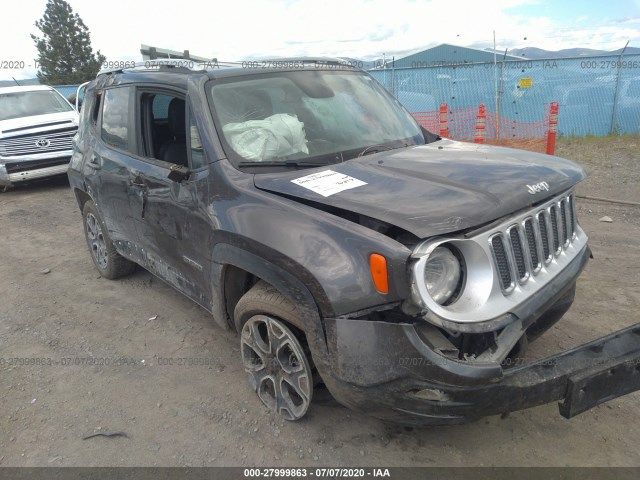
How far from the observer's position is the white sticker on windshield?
7.93ft

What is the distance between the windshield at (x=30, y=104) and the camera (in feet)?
31.8

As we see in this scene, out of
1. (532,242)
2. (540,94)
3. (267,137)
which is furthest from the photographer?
(540,94)

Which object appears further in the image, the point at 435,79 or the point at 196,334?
the point at 435,79

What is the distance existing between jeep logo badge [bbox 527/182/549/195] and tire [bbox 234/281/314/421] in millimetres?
1327

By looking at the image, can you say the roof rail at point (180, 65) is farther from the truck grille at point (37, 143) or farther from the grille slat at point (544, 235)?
the truck grille at point (37, 143)

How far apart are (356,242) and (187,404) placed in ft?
5.68

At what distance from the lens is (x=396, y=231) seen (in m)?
2.16

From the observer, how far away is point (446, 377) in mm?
2027

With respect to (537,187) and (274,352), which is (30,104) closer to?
(274,352)

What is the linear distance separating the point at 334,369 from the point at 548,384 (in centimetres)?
94

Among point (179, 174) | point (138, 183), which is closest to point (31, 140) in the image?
point (138, 183)

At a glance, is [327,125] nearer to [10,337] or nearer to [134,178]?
[134,178]

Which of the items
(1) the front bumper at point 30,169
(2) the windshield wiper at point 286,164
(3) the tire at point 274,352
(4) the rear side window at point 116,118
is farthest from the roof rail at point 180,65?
(1) the front bumper at point 30,169

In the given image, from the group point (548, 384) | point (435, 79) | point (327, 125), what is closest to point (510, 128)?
point (435, 79)
